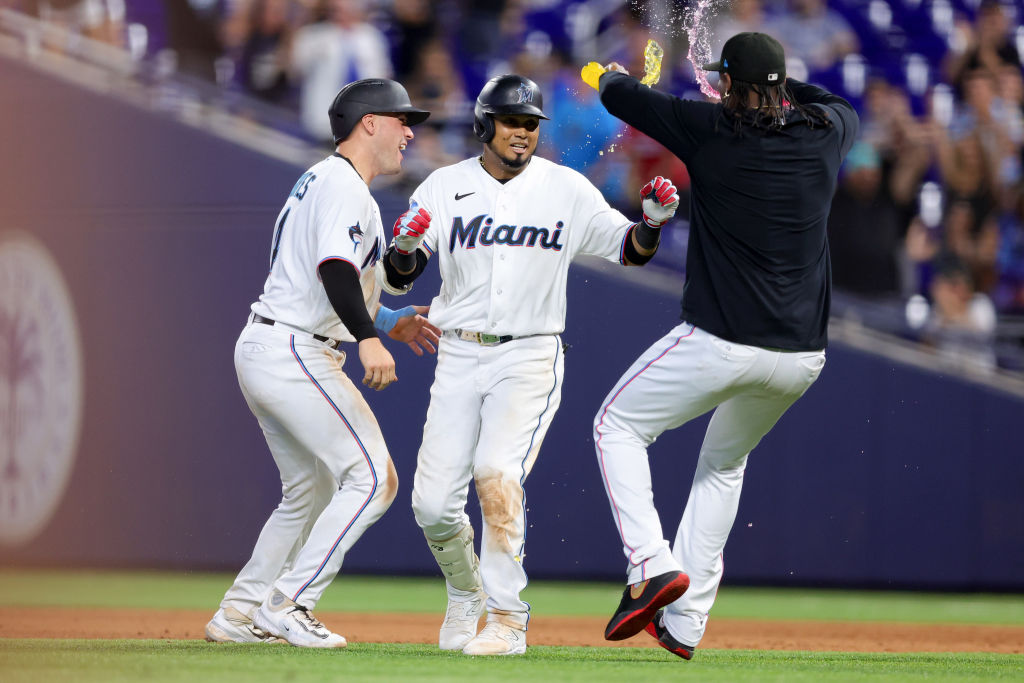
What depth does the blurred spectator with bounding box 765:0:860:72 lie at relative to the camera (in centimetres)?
859

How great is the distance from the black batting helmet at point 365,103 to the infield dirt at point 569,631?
2174mm

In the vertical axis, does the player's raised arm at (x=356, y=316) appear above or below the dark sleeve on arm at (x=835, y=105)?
below

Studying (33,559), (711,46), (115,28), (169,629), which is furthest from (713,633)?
(115,28)

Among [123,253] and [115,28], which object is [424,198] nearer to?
[123,253]

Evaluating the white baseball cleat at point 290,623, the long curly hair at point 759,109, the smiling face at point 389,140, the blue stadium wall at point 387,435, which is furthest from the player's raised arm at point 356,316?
the blue stadium wall at point 387,435

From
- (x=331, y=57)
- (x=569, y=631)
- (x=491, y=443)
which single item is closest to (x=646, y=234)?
(x=491, y=443)

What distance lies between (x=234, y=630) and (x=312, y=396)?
0.96m

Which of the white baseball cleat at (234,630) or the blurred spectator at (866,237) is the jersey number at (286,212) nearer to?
the white baseball cleat at (234,630)

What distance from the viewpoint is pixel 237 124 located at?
812 cm

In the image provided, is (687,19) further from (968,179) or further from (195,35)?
(195,35)

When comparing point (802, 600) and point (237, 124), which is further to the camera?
point (237, 124)

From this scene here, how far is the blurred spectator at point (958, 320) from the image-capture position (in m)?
7.81

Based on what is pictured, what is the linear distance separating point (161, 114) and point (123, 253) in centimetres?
94

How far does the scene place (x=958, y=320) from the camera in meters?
7.95
